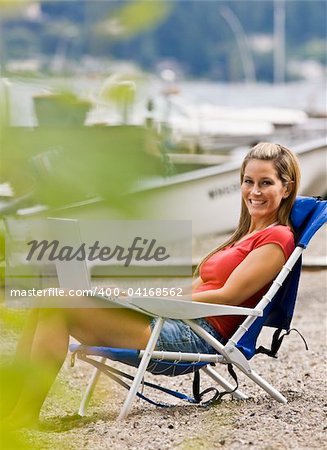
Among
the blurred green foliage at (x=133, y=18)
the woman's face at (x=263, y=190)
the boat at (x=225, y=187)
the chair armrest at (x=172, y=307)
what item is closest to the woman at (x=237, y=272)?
the woman's face at (x=263, y=190)

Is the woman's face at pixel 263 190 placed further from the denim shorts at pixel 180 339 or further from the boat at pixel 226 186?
the boat at pixel 226 186

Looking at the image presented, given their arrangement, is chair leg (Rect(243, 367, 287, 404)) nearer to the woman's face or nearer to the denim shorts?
the denim shorts

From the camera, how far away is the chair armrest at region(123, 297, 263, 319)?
359 centimetres

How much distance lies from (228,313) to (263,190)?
0.59m

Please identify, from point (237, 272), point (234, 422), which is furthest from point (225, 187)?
point (234, 422)

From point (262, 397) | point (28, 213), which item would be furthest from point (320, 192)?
point (28, 213)

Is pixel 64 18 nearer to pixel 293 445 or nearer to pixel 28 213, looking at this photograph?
pixel 28 213

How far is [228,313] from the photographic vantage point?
3.71m

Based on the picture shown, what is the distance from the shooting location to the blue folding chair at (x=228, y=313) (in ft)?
11.9

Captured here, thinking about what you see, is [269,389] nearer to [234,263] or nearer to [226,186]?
[234,263]

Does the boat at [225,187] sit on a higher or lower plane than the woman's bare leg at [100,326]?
lower

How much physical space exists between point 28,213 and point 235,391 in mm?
3250

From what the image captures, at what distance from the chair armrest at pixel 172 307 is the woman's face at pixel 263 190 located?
54cm

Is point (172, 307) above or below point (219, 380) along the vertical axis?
above
